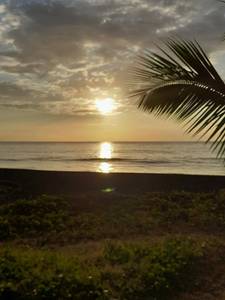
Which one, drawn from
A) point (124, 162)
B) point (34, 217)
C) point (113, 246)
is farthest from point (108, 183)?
point (124, 162)

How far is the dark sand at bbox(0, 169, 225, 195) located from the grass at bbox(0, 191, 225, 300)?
476 centimetres

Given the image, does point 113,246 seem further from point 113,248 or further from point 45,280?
point 45,280

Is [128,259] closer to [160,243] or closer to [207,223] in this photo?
[160,243]

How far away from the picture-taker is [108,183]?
22641 millimetres

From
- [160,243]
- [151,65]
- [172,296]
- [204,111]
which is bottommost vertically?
[172,296]

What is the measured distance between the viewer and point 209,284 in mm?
7383

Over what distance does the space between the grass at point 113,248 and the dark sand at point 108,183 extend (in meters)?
4.76

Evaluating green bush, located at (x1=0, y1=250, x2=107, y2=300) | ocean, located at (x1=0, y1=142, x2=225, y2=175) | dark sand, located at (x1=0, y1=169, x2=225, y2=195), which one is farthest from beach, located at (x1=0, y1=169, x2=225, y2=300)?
ocean, located at (x1=0, y1=142, x2=225, y2=175)

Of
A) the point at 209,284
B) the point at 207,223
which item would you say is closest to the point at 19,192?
the point at 207,223

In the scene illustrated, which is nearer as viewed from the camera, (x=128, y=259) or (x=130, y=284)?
(x=130, y=284)

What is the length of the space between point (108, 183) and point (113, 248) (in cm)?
1388

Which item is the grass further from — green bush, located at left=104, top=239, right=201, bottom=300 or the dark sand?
the dark sand

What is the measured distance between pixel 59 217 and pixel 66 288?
610cm

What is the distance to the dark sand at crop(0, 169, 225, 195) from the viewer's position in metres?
20.3
